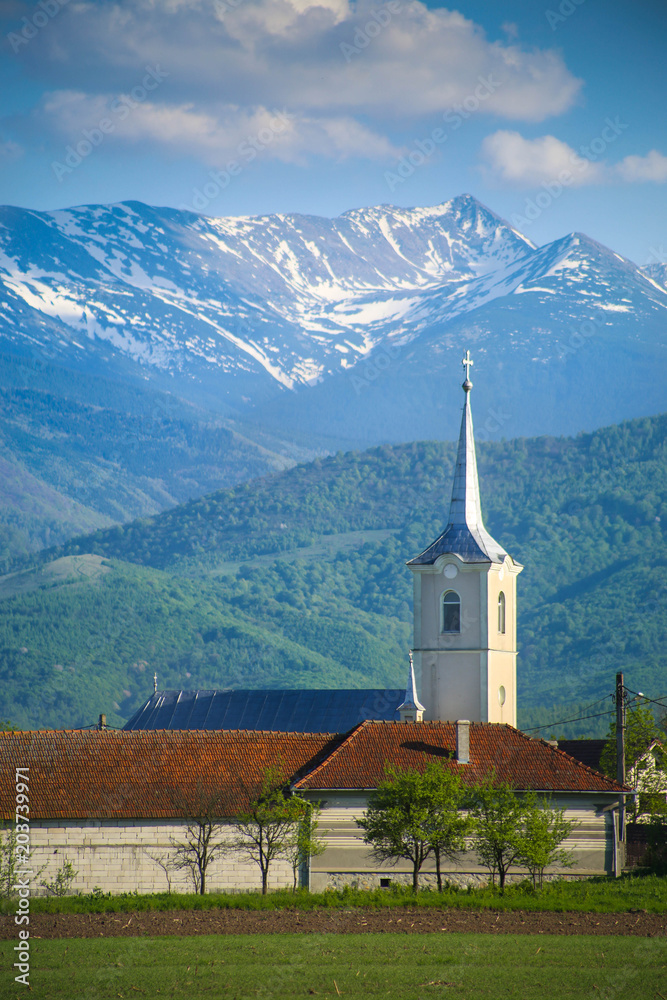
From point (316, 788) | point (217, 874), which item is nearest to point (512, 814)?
point (316, 788)

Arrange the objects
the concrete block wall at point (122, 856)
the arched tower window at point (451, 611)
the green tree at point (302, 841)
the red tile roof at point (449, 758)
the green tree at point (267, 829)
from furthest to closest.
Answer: the arched tower window at point (451, 611) < the red tile roof at point (449, 758) < the green tree at point (302, 841) < the green tree at point (267, 829) < the concrete block wall at point (122, 856)

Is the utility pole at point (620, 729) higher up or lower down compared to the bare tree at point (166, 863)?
higher up

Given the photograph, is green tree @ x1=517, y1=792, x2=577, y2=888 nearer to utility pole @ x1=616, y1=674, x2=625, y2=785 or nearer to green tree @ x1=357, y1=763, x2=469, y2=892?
green tree @ x1=357, y1=763, x2=469, y2=892

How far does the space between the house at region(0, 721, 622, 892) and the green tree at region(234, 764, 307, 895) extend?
0.36 meters

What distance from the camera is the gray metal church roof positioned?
194ft

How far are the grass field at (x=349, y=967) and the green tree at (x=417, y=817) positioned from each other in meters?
8.42

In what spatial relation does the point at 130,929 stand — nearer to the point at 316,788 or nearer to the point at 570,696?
the point at 316,788

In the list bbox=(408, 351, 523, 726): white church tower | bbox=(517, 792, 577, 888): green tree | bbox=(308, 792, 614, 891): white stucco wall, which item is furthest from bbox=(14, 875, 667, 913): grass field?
bbox=(408, 351, 523, 726): white church tower

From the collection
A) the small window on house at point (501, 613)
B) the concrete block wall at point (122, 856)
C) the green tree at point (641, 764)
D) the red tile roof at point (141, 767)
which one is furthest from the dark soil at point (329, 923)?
the small window on house at point (501, 613)

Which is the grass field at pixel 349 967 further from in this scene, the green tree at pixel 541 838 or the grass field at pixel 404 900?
the green tree at pixel 541 838

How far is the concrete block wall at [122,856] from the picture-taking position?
135 feet

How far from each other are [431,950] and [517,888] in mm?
10277

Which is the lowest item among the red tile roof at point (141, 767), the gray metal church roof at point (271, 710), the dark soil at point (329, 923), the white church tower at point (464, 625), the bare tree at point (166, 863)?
the dark soil at point (329, 923)

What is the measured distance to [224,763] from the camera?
4462cm
